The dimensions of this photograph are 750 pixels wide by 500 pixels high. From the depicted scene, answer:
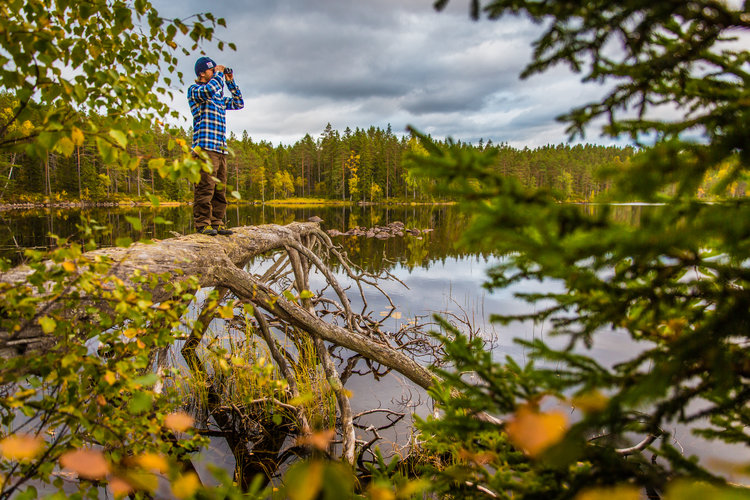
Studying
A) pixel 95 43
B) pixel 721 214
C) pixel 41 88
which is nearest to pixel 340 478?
pixel 721 214

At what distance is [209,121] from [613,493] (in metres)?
5.42

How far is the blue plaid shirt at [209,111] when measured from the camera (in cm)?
466

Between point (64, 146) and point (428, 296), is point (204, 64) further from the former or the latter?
point (428, 296)

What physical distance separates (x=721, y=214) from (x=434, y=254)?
15.7 metres

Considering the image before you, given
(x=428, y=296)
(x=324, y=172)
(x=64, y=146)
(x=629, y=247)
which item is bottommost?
(x=428, y=296)

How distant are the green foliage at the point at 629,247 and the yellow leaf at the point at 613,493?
5cm

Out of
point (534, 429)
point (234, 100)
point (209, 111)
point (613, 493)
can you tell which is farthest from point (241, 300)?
point (234, 100)

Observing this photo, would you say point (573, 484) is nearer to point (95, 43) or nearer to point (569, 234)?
point (569, 234)

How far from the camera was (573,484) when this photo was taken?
0.91 meters

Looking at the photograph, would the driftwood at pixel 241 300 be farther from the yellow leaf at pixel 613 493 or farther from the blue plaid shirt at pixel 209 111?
the yellow leaf at pixel 613 493

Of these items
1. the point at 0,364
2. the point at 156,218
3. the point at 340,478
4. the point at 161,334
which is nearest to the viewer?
the point at 340,478

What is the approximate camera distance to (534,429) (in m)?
0.90

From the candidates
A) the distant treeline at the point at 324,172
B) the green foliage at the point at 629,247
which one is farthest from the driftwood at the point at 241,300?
the distant treeline at the point at 324,172

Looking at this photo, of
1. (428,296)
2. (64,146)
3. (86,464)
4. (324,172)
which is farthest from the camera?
(324,172)
